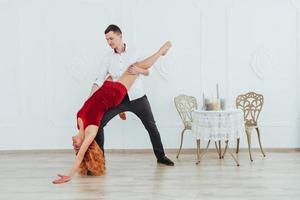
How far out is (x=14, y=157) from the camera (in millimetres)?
5996

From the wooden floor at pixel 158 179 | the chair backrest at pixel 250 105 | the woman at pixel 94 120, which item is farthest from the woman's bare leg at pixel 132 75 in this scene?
the chair backrest at pixel 250 105

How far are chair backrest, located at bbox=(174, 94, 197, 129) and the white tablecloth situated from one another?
24.4 inches

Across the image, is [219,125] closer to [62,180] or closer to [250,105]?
[250,105]

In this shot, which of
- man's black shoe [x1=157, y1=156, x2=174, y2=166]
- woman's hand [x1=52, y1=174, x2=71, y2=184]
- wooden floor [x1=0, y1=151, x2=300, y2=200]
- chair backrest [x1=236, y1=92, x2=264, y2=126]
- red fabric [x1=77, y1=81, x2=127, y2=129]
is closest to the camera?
wooden floor [x1=0, y1=151, x2=300, y2=200]

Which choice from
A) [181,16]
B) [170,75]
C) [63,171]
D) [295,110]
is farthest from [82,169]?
[295,110]

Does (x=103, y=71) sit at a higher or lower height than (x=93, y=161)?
higher

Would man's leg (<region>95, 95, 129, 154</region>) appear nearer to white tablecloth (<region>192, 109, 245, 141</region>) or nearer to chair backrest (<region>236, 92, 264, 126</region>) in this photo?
white tablecloth (<region>192, 109, 245, 141</region>)

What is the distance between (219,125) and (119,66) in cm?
125

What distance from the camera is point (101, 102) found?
477cm

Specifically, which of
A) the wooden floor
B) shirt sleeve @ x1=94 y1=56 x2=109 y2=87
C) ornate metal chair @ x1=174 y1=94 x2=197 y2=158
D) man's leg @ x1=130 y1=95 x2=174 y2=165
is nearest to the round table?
the wooden floor

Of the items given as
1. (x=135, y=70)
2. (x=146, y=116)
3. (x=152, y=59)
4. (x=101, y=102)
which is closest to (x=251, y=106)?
(x=146, y=116)

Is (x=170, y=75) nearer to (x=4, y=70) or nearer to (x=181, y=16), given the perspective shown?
(x=181, y=16)

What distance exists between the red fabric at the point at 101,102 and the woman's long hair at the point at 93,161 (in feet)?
0.79

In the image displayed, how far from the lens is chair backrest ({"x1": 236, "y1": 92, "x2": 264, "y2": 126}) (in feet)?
19.5
